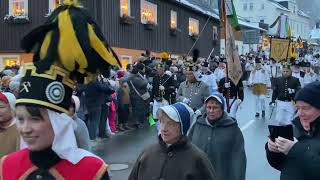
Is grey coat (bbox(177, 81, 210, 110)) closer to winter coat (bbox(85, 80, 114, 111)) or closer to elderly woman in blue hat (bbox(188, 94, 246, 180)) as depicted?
winter coat (bbox(85, 80, 114, 111))

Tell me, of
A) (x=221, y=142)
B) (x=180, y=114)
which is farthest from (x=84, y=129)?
(x=221, y=142)

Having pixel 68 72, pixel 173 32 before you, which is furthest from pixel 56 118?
pixel 173 32

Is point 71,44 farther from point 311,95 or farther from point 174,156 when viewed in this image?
point 311,95

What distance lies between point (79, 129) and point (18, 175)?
2.24 m

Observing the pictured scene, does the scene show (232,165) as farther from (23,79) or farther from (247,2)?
(247,2)

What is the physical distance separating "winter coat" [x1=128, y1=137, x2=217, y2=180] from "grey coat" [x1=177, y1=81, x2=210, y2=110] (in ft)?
16.7

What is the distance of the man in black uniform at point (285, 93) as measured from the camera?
12722 millimetres

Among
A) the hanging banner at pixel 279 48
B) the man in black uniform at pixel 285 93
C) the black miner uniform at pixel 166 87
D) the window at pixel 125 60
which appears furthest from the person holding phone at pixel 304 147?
the window at pixel 125 60

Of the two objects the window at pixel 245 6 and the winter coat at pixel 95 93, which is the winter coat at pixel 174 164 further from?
the window at pixel 245 6

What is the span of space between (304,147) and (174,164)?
1063 millimetres

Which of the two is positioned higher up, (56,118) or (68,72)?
(68,72)

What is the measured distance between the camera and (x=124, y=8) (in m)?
24.5

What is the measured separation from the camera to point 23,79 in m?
2.78

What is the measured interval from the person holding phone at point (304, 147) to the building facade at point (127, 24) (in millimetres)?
12814
